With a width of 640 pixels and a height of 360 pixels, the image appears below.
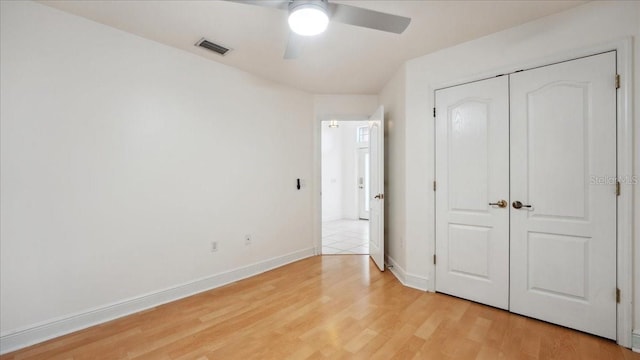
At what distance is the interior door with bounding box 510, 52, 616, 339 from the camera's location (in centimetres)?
200

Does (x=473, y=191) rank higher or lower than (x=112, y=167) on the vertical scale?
lower

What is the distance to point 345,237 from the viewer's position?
18.5ft

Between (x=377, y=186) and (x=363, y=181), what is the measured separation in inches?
171

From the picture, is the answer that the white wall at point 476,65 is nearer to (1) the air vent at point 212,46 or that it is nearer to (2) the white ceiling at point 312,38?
(2) the white ceiling at point 312,38

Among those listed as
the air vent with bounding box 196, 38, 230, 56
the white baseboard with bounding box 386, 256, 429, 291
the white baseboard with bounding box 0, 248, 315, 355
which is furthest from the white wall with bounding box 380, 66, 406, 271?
the air vent with bounding box 196, 38, 230, 56

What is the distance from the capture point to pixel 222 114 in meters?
3.17

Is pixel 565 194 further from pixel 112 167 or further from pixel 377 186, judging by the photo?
pixel 112 167

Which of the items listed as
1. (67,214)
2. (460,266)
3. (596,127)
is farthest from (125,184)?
(596,127)

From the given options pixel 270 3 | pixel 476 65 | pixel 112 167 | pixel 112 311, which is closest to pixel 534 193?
pixel 476 65

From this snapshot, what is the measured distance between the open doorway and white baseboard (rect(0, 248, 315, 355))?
4539mm

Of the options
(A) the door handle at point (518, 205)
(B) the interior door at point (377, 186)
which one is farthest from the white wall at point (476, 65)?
(A) the door handle at point (518, 205)

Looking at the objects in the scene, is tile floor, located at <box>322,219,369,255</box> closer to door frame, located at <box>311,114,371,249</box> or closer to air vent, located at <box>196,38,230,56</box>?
door frame, located at <box>311,114,371,249</box>

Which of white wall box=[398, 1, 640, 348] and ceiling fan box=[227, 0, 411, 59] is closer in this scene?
ceiling fan box=[227, 0, 411, 59]

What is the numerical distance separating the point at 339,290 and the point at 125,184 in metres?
2.36
